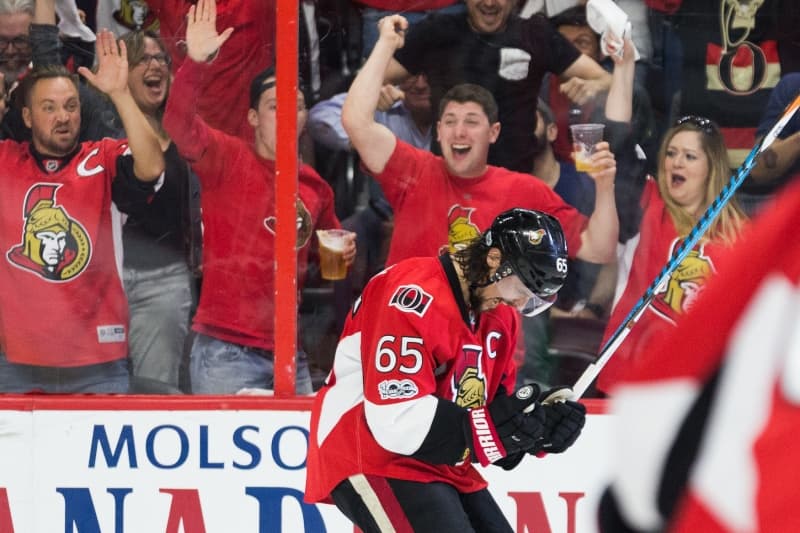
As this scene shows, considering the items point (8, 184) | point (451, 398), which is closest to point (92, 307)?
point (8, 184)

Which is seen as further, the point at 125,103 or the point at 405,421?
the point at 125,103

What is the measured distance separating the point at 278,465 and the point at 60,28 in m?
1.42

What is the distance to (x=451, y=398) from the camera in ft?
9.82

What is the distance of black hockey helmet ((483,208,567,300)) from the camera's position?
2926mm

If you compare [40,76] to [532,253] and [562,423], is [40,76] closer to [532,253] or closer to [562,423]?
[532,253]

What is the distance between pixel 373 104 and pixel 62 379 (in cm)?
125

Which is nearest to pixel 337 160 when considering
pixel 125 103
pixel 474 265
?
pixel 125 103

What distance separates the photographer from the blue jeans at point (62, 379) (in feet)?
13.5

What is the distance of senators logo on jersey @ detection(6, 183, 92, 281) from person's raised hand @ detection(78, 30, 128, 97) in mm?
345

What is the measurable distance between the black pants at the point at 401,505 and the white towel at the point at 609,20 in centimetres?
170

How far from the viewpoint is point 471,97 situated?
415 cm

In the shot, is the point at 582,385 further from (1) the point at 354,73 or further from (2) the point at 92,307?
(2) the point at 92,307

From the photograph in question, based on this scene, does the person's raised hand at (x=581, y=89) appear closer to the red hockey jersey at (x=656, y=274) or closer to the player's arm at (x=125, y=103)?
the red hockey jersey at (x=656, y=274)

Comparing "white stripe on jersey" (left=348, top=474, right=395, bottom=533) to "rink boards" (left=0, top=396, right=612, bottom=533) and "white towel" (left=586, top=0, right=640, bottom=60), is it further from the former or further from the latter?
"white towel" (left=586, top=0, right=640, bottom=60)
